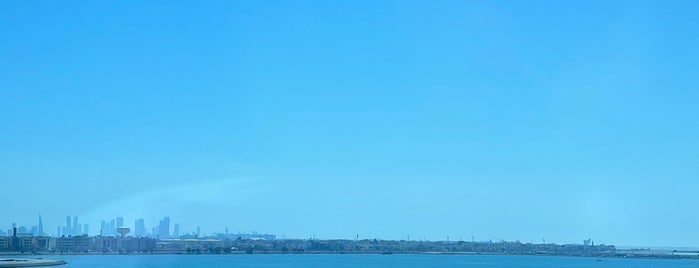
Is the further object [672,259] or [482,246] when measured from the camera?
[482,246]

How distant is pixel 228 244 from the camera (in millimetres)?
75625

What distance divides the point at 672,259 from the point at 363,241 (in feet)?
93.6

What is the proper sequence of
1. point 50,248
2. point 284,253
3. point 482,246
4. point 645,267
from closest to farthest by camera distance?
1. point 645,267
2. point 50,248
3. point 284,253
4. point 482,246

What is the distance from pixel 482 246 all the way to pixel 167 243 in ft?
123

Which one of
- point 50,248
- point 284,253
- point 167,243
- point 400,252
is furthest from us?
point 400,252

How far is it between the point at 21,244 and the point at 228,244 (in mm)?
19840

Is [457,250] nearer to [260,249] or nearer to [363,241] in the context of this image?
[363,241]

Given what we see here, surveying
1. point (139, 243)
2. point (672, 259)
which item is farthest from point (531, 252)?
point (139, 243)

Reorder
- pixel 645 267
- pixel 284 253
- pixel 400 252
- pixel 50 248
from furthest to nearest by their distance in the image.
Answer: pixel 400 252, pixel 284 253, pixel 50 248, pixel 645 267

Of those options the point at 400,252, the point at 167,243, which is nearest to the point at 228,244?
the point at 167,243

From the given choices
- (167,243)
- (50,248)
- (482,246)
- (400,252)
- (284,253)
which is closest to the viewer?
(50,248)

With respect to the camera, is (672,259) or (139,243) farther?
(672,259)

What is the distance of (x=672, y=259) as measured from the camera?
269ft

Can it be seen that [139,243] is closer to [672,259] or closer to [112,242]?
[112,242]
